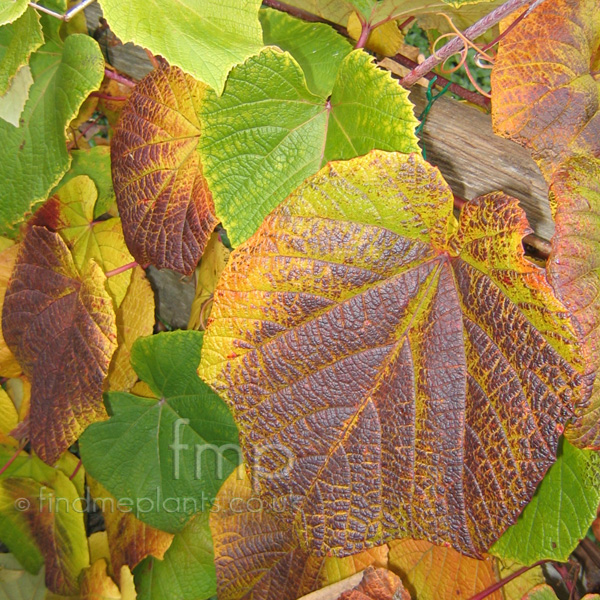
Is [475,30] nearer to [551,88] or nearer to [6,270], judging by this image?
[551,88]

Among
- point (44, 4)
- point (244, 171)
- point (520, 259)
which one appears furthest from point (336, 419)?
point (44, 4)

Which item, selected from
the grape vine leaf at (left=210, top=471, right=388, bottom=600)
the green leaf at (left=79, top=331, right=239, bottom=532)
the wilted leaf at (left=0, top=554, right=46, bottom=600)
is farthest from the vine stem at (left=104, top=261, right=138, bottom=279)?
the wilted leaf at (left=0, top=554, right=46, bottom=600)

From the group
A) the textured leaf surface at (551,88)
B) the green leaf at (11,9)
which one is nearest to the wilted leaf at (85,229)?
the green leaf at (11,9)

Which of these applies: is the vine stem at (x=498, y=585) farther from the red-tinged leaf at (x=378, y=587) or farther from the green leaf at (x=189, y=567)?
the green leaf at (x=189, y=567)

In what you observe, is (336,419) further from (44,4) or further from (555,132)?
(44,4)

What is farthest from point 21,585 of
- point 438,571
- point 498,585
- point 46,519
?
point 498,585

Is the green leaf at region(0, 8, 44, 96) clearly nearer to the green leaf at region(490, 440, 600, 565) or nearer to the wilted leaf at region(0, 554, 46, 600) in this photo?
the green leaf at region(490, 440, 600, 565)
